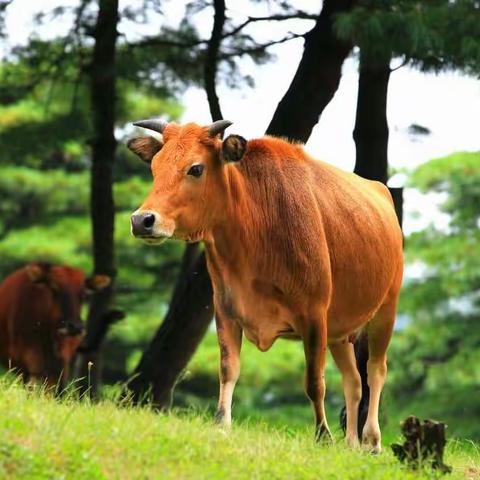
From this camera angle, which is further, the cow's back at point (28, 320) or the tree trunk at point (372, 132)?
the cow's back at point (28, 320)

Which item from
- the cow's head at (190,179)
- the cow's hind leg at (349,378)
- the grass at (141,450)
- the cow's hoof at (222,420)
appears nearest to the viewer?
the grass at (141,450)

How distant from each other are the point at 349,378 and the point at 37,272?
509 centimetres

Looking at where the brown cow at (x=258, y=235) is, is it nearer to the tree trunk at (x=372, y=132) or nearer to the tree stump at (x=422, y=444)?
the tree stump at (x=422, y=444)

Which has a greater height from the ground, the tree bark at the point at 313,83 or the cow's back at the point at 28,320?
the tree bark at the point at 313,83

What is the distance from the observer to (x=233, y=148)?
24.9 feet

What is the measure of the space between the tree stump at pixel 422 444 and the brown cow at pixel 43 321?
643cm

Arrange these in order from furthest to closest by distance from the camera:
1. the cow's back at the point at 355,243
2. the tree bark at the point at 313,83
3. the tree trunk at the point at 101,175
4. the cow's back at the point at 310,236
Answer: the tree trunk at the point at 101,175, the tree bark at the point at 313,83, the cow's back at the point at 355,243, the cow's back at the point at 310,236

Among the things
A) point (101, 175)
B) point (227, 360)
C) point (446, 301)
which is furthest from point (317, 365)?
point (446, 301)

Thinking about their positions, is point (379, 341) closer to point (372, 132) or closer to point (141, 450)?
point (372, 132)

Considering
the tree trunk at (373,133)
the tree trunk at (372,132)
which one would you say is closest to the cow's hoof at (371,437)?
the tree trunk at (373,133)

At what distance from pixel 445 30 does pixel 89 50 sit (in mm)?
5774

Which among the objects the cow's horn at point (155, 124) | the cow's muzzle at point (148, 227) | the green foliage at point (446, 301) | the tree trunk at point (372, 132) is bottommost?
the green foliage at point (446, 301)

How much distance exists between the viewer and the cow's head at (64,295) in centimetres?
1273

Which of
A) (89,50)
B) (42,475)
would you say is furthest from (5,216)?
(42,475)
